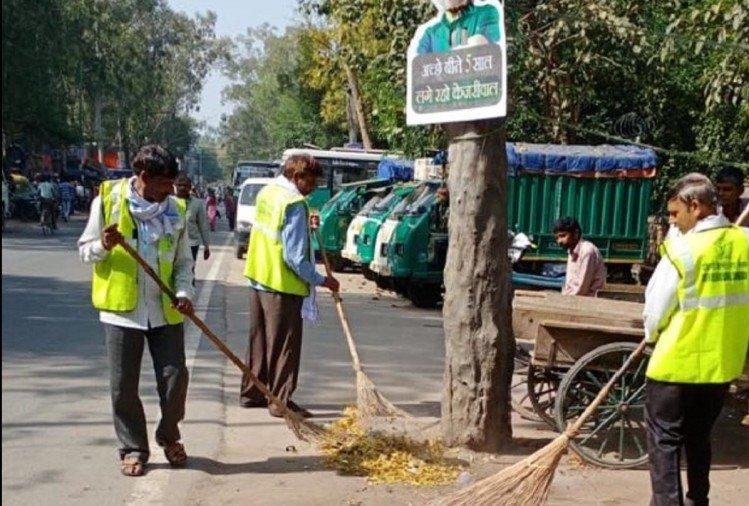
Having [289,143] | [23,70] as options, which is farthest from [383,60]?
[289,143]

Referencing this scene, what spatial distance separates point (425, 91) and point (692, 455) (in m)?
2.64

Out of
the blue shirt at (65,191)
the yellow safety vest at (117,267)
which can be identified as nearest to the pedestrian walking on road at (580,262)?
the yellow safety vest at (117,267)

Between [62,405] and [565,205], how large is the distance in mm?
10823

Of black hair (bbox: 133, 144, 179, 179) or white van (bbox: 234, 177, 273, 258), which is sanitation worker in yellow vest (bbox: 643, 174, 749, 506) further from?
white van (bbox: 234, 177, 273, 258)

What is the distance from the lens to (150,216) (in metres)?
5.50

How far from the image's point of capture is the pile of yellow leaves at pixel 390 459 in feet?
18.8

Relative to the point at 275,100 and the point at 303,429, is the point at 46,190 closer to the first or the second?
the point at 303,429

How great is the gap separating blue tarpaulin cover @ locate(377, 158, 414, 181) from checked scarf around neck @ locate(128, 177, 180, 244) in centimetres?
1582

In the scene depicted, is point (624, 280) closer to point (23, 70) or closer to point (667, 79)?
point (667, 79)

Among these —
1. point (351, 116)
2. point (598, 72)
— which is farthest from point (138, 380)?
point (351, 116)

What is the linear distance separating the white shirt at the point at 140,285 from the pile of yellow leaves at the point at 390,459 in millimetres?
1336

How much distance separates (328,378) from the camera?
350 inches

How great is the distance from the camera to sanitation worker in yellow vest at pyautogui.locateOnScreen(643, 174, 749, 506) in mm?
4527

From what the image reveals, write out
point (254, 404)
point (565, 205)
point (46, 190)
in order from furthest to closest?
point (46, 190) → point (565, 205) → point (254, 404)
